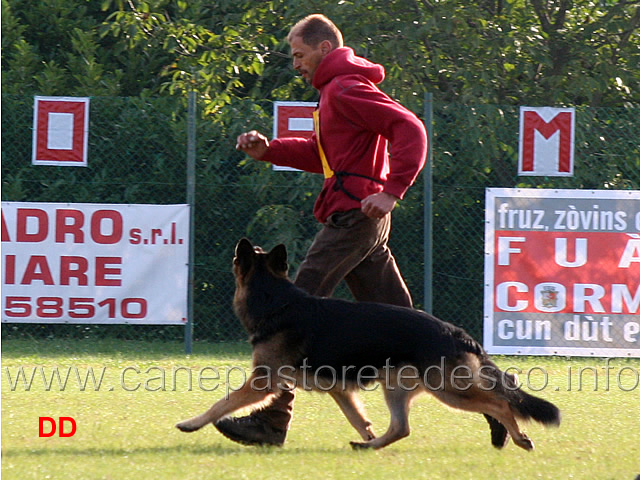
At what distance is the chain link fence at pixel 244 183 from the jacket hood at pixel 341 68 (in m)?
4.24

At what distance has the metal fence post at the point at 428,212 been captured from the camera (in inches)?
344

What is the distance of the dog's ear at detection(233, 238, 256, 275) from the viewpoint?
16.1 ft

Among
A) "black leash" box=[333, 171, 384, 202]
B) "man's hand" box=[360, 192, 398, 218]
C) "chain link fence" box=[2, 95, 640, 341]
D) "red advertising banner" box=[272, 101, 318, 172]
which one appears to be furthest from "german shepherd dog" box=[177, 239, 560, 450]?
"chain link fence" box=[2, 95, 640, 341]

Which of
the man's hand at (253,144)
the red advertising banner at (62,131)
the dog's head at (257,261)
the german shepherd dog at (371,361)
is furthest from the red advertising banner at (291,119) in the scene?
the german shepherd dog at (371,361)

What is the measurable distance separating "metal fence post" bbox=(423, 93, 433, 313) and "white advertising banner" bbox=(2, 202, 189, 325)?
2055 millimetres

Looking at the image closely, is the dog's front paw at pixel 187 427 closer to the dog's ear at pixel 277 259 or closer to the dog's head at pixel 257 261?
the dog's head at pixel 257 261

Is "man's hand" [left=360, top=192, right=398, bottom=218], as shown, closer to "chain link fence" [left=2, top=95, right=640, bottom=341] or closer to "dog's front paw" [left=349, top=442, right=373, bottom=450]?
"dog's front paw" [left=349, top=442, right=373, bottom=450]

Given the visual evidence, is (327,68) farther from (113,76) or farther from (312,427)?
(113,76)

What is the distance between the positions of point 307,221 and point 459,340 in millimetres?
4881

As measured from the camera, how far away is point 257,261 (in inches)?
194

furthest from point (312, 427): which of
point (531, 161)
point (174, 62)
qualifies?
point (174, 62)

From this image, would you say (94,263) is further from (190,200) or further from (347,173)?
(347,173)

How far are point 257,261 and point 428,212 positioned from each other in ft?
13.3

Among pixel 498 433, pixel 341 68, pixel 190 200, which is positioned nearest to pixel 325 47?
pixel 341 68
